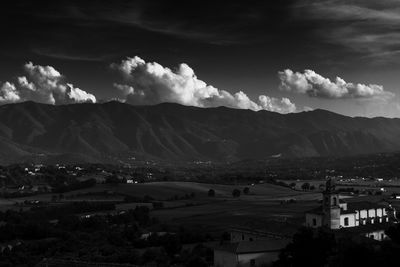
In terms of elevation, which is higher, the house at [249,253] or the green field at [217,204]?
the green field at [217,204]

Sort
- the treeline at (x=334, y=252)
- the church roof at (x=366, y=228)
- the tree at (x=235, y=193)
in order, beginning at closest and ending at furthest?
the treeline at (x=334, y=252), the church roof at (x=366, y=228), the tree at (x=235, y=193)

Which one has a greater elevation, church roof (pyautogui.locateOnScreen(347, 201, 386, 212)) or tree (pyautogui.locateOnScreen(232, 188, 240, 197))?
tree (pyautogui.locateOnScreen(232, 188, 240, 197))

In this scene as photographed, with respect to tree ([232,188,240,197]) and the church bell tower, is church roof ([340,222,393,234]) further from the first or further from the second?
tree ([232,188,240,197])

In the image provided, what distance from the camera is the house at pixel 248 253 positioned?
2359 inches

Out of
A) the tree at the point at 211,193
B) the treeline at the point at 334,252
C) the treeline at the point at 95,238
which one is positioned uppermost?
the tree at the point at 211,193

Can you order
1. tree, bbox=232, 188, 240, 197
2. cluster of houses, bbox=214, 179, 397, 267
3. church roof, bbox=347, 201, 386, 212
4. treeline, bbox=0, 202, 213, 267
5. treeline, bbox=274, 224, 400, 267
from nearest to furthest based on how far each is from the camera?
1. treeline, bbox=274, 224, 400, 267
2. cluster of houses, bbox=214, 179, 397, 267
3. treeline, bbox=0, 202, 213, 267
4. church roof, bbox=347, 201, 386, 212
5. tree, bbox=232, 188, 240, 197

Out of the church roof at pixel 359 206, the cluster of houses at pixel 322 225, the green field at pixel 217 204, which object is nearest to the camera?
the cluster of houses at pixel 322 225

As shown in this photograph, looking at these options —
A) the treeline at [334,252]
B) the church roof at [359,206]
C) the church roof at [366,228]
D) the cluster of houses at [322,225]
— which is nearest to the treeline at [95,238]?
the cluster of houses at [322,225]

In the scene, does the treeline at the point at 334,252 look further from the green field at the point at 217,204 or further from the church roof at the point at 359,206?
the church roof at the point at 359,206

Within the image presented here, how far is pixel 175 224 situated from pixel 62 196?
192ft

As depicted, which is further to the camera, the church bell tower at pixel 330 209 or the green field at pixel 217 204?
the green field at pixel 217 204

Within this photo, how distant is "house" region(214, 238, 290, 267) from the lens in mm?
59906

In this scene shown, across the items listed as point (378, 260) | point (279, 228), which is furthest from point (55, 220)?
point (378, 260)

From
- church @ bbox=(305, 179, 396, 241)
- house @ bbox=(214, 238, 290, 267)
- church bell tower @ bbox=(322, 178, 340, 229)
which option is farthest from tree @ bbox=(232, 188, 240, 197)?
house @ bbox=(214, 238, 290, 267)
